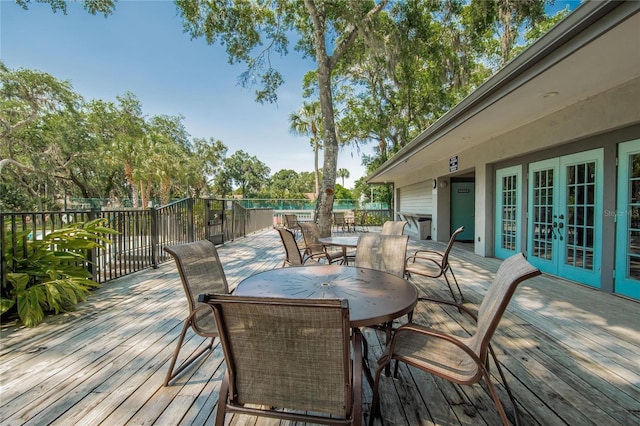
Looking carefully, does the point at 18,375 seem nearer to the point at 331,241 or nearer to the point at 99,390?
the point at 99,390

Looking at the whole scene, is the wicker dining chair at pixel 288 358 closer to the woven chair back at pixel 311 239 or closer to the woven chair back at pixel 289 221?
the woven chair back at pixel 311 239

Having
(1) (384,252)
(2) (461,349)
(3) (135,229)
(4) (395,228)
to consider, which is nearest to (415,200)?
(4) (395,228)

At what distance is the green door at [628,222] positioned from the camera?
10.8ft

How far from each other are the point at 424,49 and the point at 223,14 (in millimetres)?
6176

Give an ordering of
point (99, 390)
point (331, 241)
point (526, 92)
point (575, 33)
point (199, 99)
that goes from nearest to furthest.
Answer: point (99, 390) < point (575, 33) < point (526, 92) < point (331, 241) < point (199, 99)

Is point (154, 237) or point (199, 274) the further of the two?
point (154, 237)

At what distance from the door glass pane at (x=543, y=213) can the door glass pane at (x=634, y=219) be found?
3.97 feet

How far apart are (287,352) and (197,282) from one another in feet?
3.85

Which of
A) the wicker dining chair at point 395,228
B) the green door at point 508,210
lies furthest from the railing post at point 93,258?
the green door at point 508,210

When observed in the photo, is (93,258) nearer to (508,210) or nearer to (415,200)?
(508,210)

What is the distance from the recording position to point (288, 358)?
1.08m

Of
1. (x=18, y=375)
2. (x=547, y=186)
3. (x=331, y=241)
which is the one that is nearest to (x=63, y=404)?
(x=18, y=375)

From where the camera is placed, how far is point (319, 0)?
8.08 meters

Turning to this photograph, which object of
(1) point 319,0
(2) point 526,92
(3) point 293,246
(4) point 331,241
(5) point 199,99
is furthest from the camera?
(5) point 199,99
